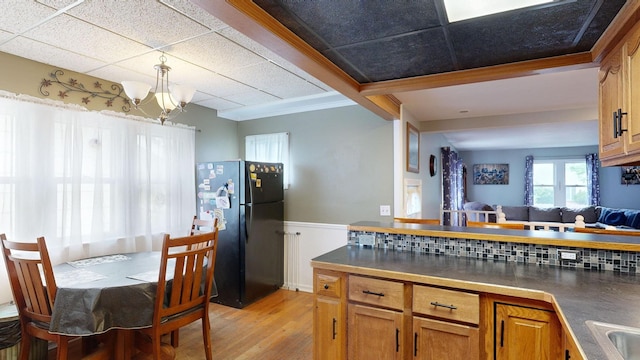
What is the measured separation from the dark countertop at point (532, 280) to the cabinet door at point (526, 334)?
3.6 inches

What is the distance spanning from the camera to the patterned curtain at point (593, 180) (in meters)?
7.30

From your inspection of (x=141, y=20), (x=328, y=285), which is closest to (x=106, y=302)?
(x=328, y=285)

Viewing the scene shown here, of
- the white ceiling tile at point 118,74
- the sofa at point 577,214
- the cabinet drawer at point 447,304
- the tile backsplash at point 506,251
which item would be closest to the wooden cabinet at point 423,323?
the cabinet drawer at point 447,304

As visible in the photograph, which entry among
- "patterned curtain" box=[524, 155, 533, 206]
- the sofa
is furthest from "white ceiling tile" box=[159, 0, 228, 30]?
"patterned curtain" box=[524, 155, 533, 206]

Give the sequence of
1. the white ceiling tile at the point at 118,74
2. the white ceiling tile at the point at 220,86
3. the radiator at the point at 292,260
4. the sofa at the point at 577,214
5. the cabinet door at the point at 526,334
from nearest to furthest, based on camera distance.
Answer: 1. the cabinet door at the point at 526,334
2. the white ceiling tile at the point at 118,74
3. the white ceiling tile at the point at 220,86
4. the radiator at the point at 292,260
5. the sofa at the point at 577,214

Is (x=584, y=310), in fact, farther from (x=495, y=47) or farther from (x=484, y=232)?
(x=495, y=47)

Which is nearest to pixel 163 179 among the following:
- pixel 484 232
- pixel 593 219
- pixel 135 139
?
pixel 135 139

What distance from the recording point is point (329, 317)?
6.05 ft

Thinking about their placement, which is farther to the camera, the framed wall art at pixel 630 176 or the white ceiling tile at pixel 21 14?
the framed wall art at pixel 630 176

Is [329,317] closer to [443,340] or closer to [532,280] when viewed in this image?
[443,340]

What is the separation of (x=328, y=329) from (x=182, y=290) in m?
1.06

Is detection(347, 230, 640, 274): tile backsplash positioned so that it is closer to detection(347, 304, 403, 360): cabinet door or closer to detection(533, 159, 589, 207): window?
detection(347, 304, 403, 360): cabinet door

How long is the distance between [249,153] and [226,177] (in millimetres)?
983

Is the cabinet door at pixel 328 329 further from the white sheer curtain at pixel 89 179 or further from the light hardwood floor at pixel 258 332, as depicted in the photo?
the white sheer curtain at pixel 89 179
